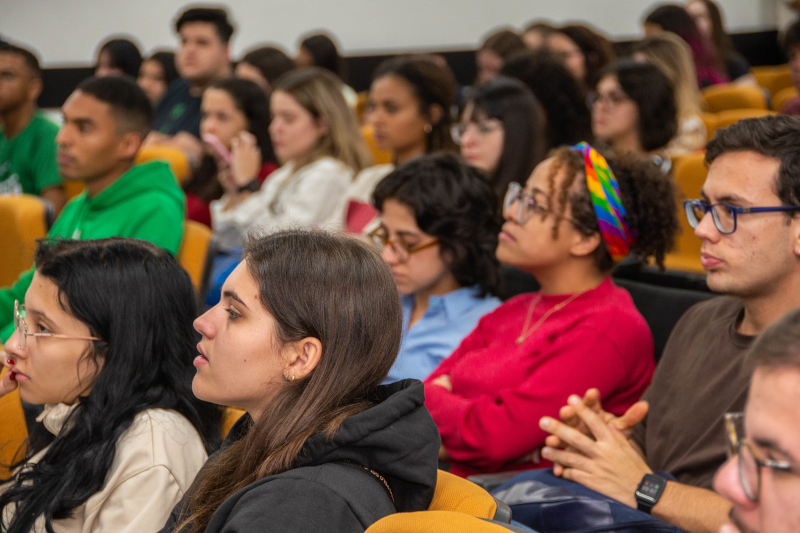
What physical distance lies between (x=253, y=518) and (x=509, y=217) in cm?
125

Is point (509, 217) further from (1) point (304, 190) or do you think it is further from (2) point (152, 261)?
(1) point (304, 190)

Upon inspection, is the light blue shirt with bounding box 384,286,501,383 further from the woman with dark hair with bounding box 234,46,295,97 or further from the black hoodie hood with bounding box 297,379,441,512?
the woman with dark hair with bounding box 234,46,295,97

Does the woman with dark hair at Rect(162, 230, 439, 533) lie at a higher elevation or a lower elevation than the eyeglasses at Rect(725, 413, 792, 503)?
lower

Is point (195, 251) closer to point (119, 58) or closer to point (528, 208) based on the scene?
point (528, 208)

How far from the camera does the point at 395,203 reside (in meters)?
2.30

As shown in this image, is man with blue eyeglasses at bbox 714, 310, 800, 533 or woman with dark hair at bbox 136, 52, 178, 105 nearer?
man with blue eyeglasses at bbox 714, 310, 800, 533

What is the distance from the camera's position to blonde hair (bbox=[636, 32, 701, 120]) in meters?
4.50

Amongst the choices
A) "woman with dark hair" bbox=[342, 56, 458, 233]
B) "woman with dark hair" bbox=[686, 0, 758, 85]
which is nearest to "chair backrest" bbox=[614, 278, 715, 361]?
"woman with dark hair" bbox=[342, 56, 458, 233]

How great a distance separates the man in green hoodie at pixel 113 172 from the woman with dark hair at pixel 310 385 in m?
1.55

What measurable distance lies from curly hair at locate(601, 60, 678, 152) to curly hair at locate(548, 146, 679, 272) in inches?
69.1

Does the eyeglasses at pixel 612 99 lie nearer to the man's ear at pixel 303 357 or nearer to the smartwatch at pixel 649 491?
the smartwatch at pixel 649 491

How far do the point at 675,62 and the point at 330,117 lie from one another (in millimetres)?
2221

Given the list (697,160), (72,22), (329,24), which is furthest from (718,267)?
(72,22)

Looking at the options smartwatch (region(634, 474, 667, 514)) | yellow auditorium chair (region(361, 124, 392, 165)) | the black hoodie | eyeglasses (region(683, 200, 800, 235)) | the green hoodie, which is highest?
eyeglasses (region(683, 200, 800, 235))
